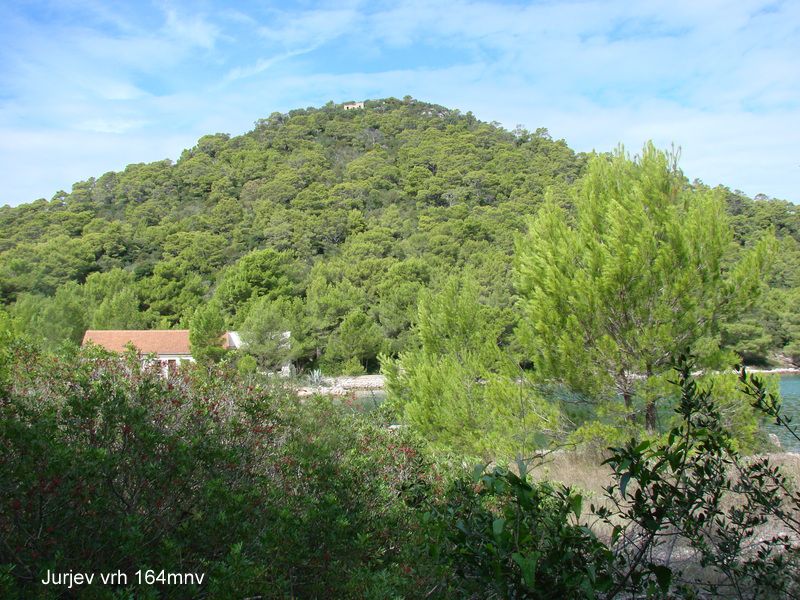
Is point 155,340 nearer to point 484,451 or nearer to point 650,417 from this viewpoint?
point 484,451

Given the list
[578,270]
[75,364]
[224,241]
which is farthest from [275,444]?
[224,241]

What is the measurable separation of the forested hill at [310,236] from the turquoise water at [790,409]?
2187 mm

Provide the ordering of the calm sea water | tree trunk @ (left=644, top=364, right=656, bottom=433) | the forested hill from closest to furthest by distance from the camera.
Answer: the calm sea water, tree trunk @ (left=644, top=364, right=656, bottom=433), the forested hill

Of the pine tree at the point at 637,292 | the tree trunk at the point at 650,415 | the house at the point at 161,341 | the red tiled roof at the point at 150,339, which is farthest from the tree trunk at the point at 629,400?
the red tiled roof at the point at 150,339

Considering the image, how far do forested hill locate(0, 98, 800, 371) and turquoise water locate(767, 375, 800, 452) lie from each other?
2.19 m

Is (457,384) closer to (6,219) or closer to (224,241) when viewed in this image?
(224,241)

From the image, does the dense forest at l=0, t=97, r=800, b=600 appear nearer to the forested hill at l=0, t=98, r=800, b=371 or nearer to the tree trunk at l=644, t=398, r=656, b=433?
the tree trunk at l=644, t=398, r=656, b=433

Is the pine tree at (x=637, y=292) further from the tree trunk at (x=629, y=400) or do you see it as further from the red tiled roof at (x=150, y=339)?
the red tiled roof at (x=150, y=339)

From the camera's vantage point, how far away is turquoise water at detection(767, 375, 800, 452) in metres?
11.4

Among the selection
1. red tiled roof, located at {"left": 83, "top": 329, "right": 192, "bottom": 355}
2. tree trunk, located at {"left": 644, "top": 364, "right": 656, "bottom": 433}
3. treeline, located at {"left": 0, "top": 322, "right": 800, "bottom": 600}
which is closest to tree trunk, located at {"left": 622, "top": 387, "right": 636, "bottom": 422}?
tree trunk, located at {"left": 644, "top": 364, "right": 656, "bottom": 433}

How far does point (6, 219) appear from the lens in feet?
190

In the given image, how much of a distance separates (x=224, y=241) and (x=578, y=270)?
147ft

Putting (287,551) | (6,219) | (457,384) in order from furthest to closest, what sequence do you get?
(6,219)
(457,384)
(287,551)

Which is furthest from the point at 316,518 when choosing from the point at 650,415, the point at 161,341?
the point at 161,341
